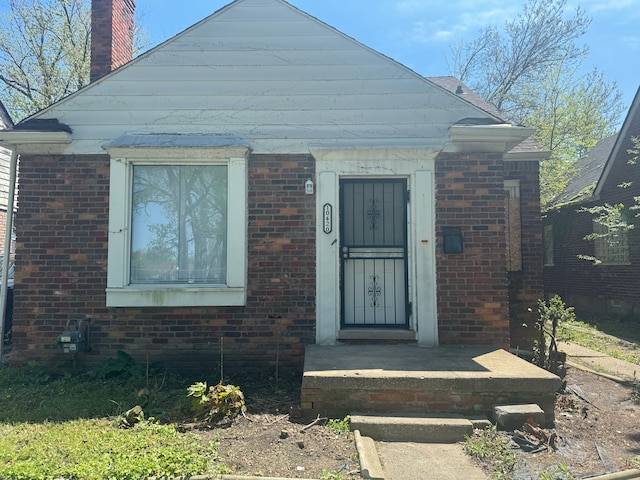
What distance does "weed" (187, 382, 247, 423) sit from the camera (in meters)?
3.85

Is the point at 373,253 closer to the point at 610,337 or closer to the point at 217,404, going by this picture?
the point at 217,404

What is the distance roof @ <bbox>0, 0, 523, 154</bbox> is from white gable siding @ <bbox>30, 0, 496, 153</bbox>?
13 millimetres

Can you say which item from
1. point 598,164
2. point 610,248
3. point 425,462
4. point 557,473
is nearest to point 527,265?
point 557,473

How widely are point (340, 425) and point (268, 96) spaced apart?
13.2 ft

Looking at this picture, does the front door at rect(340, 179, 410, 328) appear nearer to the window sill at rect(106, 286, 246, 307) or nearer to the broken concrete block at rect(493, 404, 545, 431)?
the window sill at rect(106, 286, 246, 307)

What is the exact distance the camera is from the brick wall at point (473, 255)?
5.25 meters

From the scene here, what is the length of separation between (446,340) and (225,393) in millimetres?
2768

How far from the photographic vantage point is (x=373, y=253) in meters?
5.60

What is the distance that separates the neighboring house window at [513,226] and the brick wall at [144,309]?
10.4 ft

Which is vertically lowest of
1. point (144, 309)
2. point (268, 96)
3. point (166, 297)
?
point (144, 309)

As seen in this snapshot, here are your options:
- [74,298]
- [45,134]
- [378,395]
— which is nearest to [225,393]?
[378,395]

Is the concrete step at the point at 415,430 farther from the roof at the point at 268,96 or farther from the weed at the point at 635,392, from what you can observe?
the roof at the point at 268,96

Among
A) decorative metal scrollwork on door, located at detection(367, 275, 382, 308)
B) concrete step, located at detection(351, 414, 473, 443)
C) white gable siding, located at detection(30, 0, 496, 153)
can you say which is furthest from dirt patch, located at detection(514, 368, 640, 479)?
white gable siding, located at detection(30, 0, 496, 153)

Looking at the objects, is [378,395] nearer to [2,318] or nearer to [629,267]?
[2,318]
